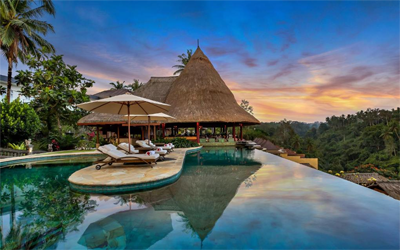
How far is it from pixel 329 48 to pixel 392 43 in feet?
11.3

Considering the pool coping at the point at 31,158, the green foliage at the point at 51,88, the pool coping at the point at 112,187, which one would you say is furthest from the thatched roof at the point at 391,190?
the green foliage at the point at 51,88

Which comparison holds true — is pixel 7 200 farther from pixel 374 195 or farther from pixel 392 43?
pixel 392 43

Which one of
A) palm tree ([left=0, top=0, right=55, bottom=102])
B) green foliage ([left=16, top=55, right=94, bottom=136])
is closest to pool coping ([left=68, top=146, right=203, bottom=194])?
green foliage ([left=16, top=55, right=94, bottom=136])

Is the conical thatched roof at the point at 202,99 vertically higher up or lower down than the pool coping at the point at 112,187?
higher up

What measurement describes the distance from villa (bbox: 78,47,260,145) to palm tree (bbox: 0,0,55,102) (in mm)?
6200

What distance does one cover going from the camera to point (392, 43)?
42.9 feet

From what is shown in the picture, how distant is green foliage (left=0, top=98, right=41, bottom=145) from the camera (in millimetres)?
11221

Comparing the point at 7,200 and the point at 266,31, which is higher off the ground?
the point at 266,31

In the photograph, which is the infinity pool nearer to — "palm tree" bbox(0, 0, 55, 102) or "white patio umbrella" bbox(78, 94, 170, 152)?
"white patio umbrella" bbox(78, 94, 170, 152)

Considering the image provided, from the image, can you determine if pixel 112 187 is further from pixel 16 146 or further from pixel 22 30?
pixel 22 30

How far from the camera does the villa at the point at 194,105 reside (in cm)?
1667

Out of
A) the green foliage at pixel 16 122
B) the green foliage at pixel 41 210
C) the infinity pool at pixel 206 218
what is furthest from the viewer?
the green foliage at pixel 16 122

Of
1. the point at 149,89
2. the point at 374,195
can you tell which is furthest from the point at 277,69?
the point at 374,195

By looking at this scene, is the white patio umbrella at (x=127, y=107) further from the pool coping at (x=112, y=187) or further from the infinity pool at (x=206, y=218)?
the infinity pool at (x=206, y=218)
